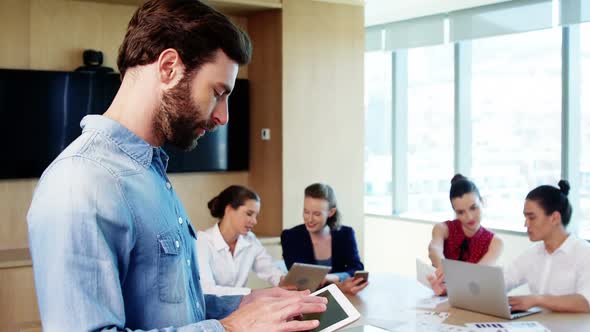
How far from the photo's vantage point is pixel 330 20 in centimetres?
601

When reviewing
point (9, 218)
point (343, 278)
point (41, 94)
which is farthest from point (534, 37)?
point (9, 218)

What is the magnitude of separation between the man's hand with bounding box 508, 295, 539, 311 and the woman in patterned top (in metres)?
0.91

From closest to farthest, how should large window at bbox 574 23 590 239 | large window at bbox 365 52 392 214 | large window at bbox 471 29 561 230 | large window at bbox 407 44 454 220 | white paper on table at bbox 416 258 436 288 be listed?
1. white paper on table at bbox 416 258 436 288
2. large window at bbox 574 23 590 239
3. large window at bbox 471 29 561 230
4. large window at bbox 407 44 454 220
5. large window at bbox 365 52 392 214

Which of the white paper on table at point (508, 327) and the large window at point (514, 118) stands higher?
the large window at point (514, 118)

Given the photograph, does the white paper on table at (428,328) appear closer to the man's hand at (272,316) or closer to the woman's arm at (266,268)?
the woman's arm at (266,268)

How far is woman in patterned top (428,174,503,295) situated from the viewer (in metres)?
4.22

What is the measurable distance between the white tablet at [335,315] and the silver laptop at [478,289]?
164 centimetres

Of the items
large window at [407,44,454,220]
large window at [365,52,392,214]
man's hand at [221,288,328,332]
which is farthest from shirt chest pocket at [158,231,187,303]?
large window at [365,52,392,214]

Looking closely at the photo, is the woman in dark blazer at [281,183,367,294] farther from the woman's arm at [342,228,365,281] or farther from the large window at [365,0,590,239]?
the large window at [365,0,590,239]

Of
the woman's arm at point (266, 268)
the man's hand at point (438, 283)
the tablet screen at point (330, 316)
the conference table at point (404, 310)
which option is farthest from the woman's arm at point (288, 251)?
the tablet screen at point (330, 316)

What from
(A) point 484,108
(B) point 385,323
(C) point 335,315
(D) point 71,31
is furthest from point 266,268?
(A) point 484,108

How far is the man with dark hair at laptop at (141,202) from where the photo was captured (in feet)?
3.56

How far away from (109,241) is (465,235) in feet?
11.6

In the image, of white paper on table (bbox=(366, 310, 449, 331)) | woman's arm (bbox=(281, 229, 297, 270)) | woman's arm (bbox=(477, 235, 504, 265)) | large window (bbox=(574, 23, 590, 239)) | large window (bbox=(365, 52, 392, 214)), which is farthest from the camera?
large window (bbox=(365, 52, 392, 214))
